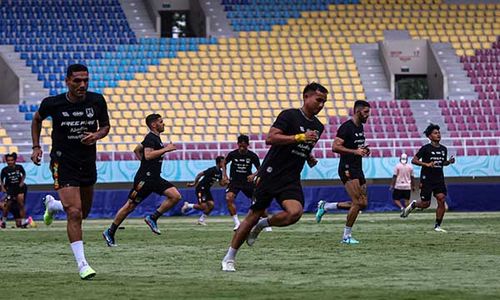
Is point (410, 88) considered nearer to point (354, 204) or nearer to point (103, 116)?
point (354, 204)

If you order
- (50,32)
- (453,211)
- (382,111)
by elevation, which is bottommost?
(453,211)

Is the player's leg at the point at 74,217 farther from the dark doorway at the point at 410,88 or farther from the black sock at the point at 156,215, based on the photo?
the dark doorway at the point at 410,88

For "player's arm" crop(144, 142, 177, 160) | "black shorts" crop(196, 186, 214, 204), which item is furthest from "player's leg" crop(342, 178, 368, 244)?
"black shorts" crop(196, 186, 214, 204)

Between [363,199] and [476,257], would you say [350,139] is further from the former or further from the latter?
[476,257]

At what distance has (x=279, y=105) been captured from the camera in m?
45.2

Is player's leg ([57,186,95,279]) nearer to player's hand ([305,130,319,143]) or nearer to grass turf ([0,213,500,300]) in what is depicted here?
grass turf ([0,213,500,300])

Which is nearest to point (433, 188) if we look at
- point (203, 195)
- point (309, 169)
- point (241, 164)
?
point (241, 164)

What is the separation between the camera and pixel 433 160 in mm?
24016

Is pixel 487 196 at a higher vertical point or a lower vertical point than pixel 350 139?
lower

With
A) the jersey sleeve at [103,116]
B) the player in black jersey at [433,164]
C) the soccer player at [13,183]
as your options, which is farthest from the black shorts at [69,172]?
the soccer player at [13,183]

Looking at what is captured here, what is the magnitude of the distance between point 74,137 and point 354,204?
287 inches

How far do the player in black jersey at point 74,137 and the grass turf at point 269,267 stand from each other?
916mm

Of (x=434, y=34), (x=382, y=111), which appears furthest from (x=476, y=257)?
(x=434, y=34)

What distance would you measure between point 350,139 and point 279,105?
2578cm
